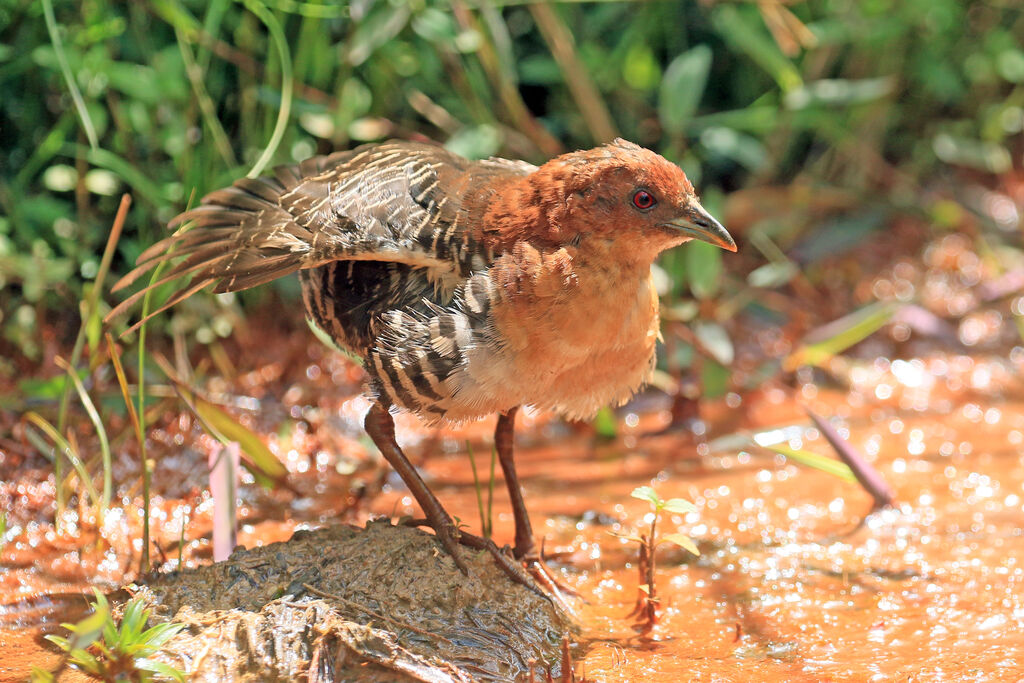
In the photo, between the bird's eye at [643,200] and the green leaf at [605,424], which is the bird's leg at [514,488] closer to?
the bird's eye at [643,200]

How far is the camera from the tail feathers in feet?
10.7

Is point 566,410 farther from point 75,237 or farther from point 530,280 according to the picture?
point 75,237

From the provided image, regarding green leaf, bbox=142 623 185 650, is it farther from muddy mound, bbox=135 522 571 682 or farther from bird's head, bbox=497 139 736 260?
bird's head, bbox=497 139 736 260

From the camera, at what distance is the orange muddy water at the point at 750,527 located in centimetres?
320

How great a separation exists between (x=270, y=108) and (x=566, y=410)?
2.26 meters

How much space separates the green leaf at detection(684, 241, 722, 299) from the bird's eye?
160cm

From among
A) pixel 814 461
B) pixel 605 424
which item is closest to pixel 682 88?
pixel 605 424

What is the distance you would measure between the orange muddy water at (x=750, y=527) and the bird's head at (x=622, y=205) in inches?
45.5

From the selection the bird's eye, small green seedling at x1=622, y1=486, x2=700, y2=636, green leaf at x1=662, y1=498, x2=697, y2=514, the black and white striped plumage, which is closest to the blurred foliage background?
the black and white striped plumage

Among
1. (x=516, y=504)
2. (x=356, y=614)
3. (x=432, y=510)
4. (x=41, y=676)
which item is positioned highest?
(x=516, y=504)

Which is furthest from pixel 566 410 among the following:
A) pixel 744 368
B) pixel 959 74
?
pixel 959 74

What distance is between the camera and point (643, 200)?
3238 mm

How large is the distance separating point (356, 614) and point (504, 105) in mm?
3051

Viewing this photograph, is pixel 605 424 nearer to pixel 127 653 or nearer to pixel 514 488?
pixel 514 488
